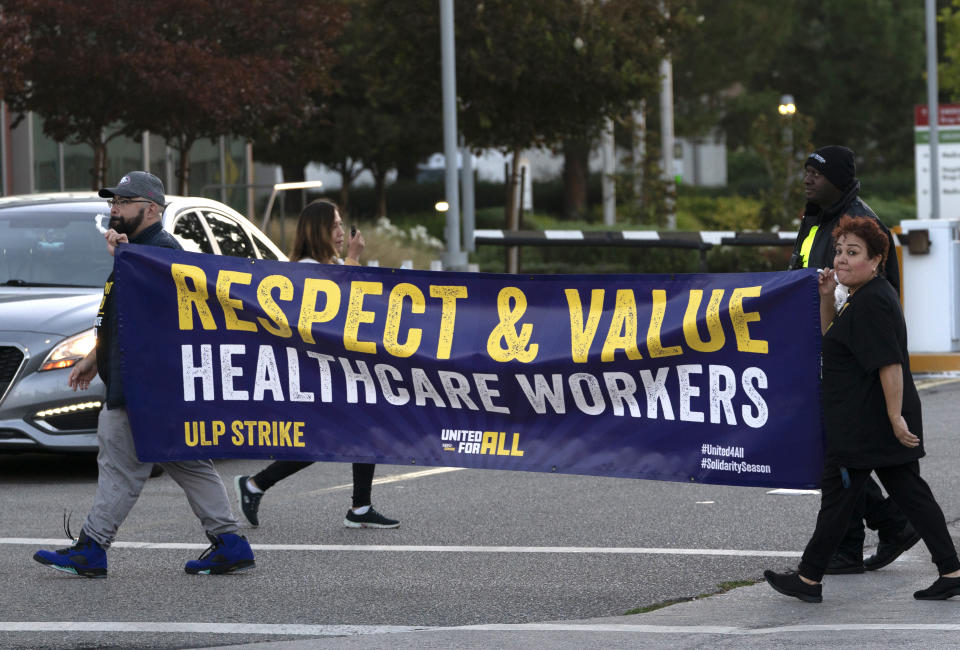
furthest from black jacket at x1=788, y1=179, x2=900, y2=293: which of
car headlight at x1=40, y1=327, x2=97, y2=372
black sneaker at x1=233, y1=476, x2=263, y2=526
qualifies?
car headlight at x1=40, y1=327, x2=97, y2=372

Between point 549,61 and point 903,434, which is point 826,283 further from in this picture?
point 549,61

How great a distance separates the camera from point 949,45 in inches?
1829

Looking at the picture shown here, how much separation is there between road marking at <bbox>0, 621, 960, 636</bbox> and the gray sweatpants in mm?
905

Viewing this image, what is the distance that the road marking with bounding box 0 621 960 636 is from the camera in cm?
606

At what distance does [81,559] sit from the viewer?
718cm

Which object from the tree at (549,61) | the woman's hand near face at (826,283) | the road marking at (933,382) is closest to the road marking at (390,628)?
the woman's hand near face at (826,283)

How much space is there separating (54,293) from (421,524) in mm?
3278

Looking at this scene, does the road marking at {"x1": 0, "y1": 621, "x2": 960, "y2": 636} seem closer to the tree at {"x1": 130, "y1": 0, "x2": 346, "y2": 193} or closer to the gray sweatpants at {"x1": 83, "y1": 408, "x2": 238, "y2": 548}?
the gray sweatpants at {"x1": 83, "y1": 408, "x2": 238, "y2": 548}

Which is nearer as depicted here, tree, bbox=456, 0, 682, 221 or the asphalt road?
the asphalt road

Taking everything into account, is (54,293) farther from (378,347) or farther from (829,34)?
(829,34)

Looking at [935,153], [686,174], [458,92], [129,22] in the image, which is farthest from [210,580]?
[686,174]

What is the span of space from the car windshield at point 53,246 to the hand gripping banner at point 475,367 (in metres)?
3.34

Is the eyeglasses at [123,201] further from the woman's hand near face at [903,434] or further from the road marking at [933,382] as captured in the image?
the road marking at [933,382]

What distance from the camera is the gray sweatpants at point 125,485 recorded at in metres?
7.22
